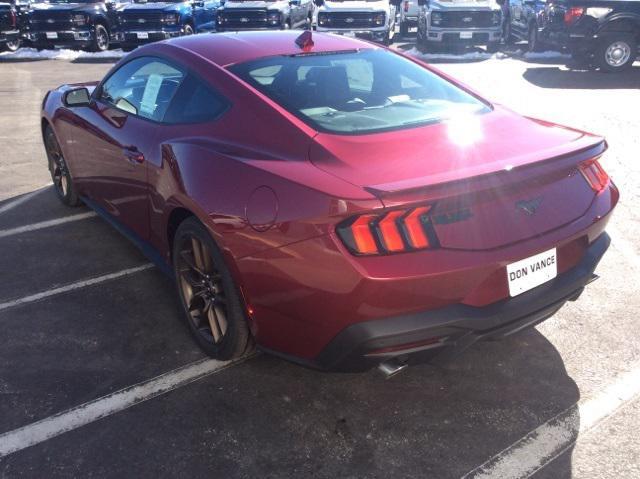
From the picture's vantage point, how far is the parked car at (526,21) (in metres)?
15.3

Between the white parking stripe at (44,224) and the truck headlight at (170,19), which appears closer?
the white parking stripe at (44,224)

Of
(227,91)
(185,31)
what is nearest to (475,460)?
(227,91)

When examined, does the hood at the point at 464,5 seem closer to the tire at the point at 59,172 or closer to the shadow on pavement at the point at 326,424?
the tire at the point at 59,172

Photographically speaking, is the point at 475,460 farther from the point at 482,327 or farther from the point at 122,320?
the point at 122,320

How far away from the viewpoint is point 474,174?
7.71 ft

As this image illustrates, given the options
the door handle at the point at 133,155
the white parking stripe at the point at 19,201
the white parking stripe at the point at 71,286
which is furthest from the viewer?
the white parking stripe at the point at 19,201

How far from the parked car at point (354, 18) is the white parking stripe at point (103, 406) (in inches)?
553

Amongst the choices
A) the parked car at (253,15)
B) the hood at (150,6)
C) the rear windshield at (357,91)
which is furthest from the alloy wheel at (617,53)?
the hood at (150,6)

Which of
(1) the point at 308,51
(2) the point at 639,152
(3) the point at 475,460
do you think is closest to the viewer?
(3) the point at 475,460

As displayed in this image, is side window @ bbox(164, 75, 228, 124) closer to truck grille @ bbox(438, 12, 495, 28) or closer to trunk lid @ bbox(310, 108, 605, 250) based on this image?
trunk lid @ bbox(310, 108, 605, 250)

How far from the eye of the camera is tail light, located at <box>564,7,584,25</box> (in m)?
12.1

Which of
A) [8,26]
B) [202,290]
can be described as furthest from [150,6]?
[202,290]

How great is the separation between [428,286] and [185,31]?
1606cm

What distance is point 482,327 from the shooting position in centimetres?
241
